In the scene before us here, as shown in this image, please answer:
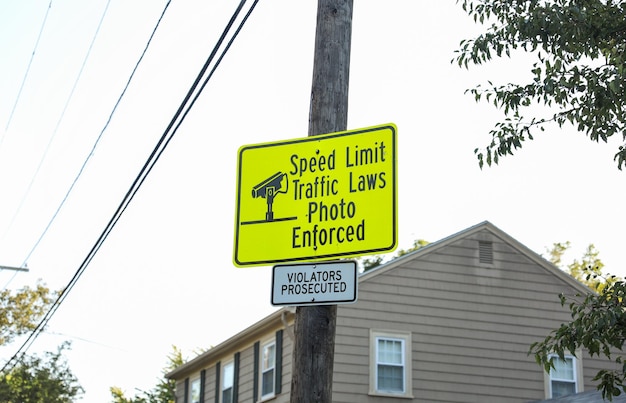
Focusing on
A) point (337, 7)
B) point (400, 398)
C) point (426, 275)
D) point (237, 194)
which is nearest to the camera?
point (237, 194)

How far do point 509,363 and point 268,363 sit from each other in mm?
6013

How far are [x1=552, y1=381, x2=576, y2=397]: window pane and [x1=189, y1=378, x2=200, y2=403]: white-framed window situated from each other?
36.6 ft

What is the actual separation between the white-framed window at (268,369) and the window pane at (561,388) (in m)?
6.86

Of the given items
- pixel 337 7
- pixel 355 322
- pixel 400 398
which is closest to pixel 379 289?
pixel 355 322

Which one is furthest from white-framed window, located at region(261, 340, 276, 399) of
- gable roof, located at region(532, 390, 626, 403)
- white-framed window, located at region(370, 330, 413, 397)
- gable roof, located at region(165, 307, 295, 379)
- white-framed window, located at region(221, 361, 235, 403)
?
gable roof, located at region(532, 390, 626, 403)

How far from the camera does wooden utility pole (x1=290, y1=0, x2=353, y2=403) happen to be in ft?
21.0

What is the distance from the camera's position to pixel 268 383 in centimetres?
2462

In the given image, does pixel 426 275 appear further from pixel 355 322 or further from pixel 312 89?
pixel 312 89

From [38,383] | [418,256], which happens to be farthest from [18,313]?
[418,256]

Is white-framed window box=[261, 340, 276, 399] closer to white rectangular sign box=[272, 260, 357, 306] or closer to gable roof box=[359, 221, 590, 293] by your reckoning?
gable roof box=[359, 221, 590, 293]

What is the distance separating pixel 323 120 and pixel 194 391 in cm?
2443

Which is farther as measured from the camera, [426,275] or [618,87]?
[426,275]

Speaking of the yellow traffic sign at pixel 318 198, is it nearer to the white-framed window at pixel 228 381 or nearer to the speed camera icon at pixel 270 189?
the speed camera icon at pixel 270 189

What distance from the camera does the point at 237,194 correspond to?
6.97 meters
